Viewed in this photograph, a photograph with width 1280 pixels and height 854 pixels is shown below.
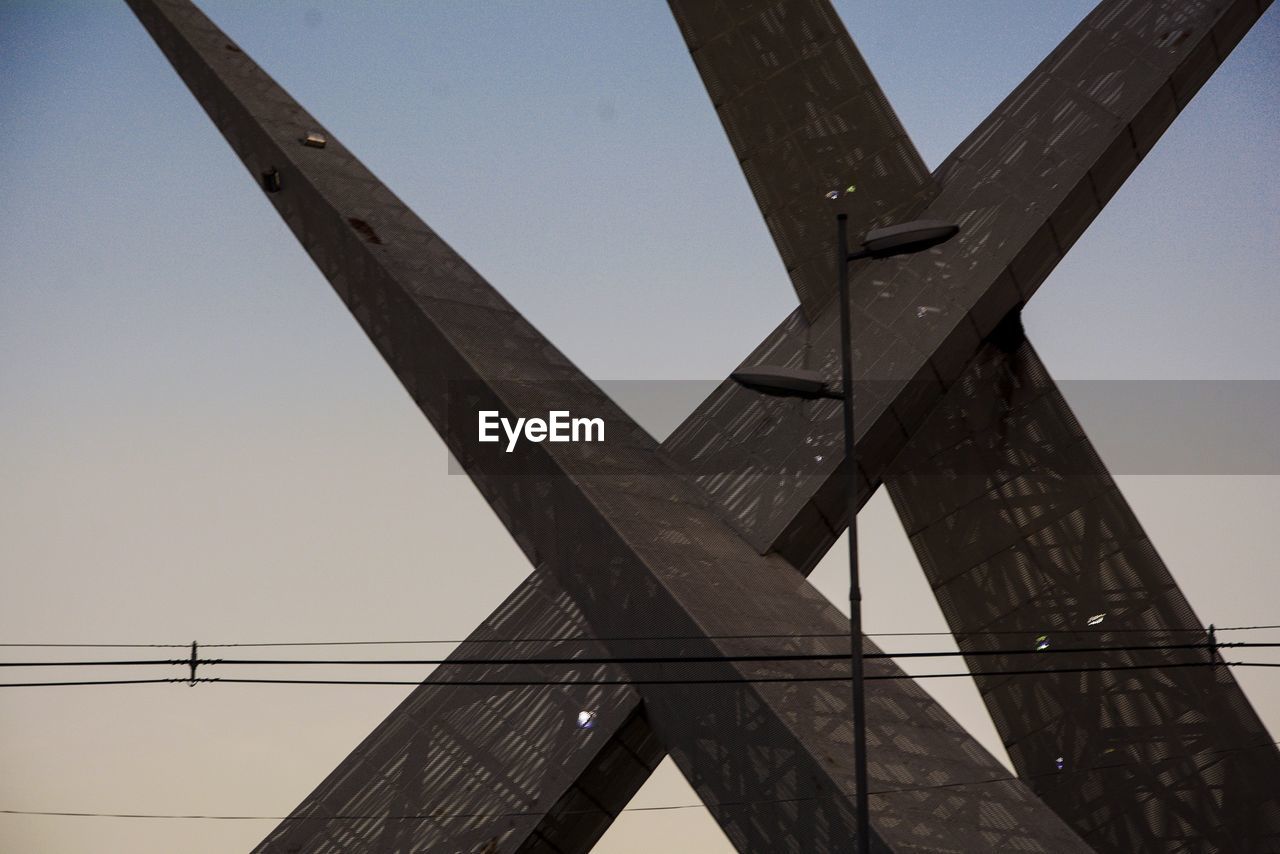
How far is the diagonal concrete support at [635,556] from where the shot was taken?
620 inches

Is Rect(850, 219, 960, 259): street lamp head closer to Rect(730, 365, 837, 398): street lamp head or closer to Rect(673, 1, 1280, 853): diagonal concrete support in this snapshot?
Rect(730, 365, 837, 398): street lamp head

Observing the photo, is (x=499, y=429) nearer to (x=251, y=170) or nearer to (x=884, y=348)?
(x=884, y=348)

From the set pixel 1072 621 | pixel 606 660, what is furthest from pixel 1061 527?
pixel 606 660

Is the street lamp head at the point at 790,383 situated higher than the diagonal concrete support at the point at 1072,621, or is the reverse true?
the diagonal concrete support at the point at 1072,621

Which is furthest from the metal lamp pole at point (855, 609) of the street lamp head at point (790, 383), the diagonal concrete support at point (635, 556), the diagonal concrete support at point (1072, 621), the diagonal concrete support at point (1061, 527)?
the diagonal concrete support at point (1072, 621)

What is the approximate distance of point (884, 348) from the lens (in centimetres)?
2242

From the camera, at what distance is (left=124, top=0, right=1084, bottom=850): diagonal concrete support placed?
1576 cm

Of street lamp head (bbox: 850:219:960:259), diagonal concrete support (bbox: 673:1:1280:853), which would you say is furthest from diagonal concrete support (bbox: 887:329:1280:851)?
street lamp head (bbox: 850:219:960:259)

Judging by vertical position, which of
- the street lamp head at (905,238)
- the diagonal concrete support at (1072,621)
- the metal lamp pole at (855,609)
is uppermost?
the diagonal concrete support at (1072,621)

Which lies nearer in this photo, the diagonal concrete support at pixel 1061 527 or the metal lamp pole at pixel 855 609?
the metal lamp pole at pixel 855 609

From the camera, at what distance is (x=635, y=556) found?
1788cm

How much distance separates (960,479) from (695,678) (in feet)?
32.2

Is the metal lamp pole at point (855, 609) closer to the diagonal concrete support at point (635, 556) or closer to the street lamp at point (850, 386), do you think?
the street lamp at point (850, 386)

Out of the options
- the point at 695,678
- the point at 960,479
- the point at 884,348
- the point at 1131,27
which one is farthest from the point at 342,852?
the point at 1131,27
